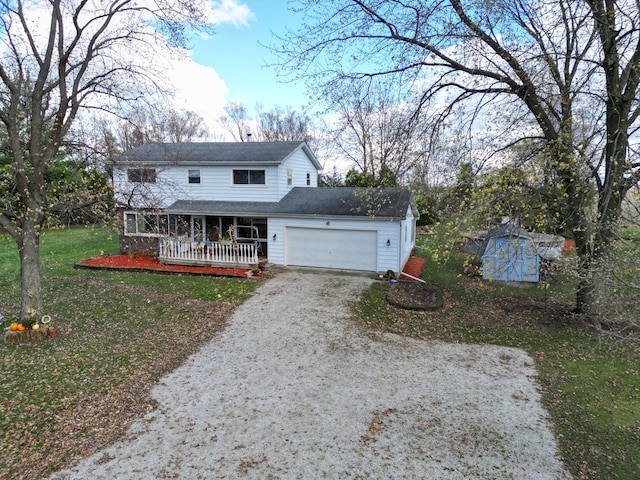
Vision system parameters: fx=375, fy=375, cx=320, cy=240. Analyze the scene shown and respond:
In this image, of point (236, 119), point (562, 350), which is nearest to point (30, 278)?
point (562, 350)

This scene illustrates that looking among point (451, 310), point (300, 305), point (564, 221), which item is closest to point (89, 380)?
point (300, 305)

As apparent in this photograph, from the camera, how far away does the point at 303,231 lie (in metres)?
15.9

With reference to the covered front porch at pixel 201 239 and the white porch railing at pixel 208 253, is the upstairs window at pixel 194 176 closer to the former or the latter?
the covered front porch at pixel 201 239

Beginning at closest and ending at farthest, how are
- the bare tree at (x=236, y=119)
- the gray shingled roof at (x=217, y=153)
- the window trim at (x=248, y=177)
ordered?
1. the gray shingled roof at (x=217, y=153)
2. the window trim at (x=248, y=177)
3. the bare tree at (x=236, y=119)

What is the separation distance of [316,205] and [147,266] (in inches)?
300

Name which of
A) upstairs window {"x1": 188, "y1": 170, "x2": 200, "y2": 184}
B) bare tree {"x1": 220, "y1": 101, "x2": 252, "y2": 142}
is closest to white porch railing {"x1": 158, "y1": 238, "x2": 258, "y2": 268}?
upstairs window {"x1": 188, "y1": 170, "x2": 200, "y2": 184}

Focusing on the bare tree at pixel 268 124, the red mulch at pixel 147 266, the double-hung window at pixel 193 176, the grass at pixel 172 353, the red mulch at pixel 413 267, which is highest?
the bare tree at pixel 268 124

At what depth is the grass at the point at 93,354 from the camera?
514cm

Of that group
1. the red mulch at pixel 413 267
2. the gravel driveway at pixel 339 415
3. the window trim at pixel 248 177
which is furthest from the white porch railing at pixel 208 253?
the gravel driveway at pixel 339 415

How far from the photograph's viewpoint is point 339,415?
5805mm

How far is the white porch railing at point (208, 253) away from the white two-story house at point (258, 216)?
0.04 m

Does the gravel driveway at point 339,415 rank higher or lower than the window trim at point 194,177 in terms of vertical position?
lower

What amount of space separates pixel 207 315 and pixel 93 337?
108 inches

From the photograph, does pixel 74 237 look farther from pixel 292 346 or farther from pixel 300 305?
pixel 292 346
